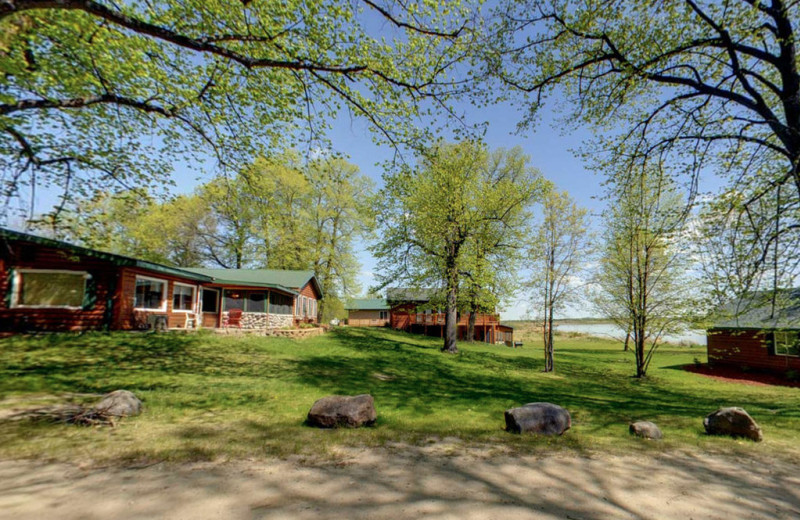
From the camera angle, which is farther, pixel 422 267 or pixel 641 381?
pixel 422 267

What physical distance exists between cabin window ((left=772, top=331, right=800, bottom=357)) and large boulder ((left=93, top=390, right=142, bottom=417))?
26627mm

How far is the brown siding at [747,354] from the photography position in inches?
686

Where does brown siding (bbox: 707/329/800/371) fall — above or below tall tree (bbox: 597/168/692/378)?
below

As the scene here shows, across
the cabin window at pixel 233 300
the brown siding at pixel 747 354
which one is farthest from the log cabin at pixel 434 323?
the brown siding at pixel 747 354

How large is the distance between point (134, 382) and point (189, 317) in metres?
12.5

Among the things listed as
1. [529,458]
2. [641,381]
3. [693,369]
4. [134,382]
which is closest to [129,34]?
[134,382]

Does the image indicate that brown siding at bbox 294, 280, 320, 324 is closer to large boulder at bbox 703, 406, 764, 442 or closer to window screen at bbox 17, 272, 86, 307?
window screen at bbox 17, 272, 86, 307

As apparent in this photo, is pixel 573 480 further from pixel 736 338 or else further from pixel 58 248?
pixel 736 338

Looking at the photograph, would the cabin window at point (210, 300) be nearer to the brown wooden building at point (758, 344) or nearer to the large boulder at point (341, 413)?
the large boulder at point (341, 413)

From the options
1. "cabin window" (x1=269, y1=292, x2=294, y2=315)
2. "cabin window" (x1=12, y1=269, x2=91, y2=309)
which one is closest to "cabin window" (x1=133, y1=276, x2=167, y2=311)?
"cabin window" (x1=12, y1=269, x2=91, y2=309)

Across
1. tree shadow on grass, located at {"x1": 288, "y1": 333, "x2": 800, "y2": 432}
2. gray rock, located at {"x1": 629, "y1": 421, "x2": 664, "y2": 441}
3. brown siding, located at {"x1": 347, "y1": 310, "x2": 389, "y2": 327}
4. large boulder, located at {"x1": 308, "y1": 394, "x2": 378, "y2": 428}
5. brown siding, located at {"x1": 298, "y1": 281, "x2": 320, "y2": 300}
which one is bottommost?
brown siding, located at {"x1": 347, "y1": 310, "x2": 389, "y2": 327}

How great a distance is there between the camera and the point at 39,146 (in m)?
7.57

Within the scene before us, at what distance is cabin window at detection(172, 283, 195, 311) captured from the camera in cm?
1852

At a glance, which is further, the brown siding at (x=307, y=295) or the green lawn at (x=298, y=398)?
the brown siding at (x=307, y=295)
